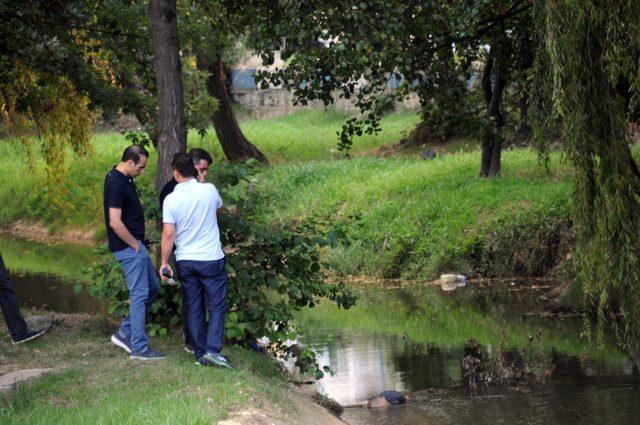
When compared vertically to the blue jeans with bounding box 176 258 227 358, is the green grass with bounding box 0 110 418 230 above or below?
below

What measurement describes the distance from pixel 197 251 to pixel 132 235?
27.1 inches

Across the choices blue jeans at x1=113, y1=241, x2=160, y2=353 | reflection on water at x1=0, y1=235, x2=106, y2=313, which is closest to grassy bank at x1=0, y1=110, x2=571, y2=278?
reflection on water at x1=0, y1=235, x2=106, y2=313

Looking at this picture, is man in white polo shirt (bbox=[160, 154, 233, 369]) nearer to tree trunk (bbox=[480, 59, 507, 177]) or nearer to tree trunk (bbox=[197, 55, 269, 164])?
tree trunk (bbox=[480, 59, 507, 177])

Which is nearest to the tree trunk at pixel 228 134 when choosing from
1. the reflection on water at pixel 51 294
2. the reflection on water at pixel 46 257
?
the reflection on water at pixel 46 257

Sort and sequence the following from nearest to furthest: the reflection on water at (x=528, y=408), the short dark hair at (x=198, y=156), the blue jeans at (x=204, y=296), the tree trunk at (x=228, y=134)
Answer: the blue jeans at (x=204, y=296) → the short dark hair at (x=198, y=156) → the reflection on water at (x=528, y=408) → the tree trunk at (x=228, y=134)

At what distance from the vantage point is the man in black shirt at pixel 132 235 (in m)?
9.69

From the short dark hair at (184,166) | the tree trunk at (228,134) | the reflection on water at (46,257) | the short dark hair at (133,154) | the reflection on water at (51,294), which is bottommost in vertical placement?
the reflection on water at (46,257)

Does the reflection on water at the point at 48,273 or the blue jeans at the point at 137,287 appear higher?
the blue jeans at the point at 137,287

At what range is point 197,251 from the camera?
9.52 m

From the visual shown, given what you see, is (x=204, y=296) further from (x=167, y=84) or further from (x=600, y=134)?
(x=600, y=134)

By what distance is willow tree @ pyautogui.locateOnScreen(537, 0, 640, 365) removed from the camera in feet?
33.8

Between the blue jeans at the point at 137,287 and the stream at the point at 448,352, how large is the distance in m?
2.53

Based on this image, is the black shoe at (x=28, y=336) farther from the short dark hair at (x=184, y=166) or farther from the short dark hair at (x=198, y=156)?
the short dark hair at (x=184, y=166)

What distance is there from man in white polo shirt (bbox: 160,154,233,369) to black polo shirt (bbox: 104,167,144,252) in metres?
0.44
